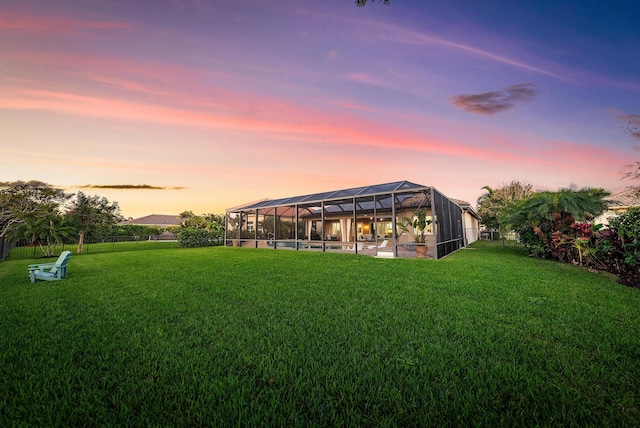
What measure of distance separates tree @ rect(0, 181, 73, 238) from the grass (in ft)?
81.4

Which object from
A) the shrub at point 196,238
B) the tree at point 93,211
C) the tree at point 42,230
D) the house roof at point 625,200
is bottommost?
the shrub at point 196,238

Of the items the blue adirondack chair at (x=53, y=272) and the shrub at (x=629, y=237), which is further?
the blue adirondack chair at (x=53, y=272)

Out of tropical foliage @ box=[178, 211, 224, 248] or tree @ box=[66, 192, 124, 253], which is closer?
tropical foliage @ box=[178, 211, 224, 248]

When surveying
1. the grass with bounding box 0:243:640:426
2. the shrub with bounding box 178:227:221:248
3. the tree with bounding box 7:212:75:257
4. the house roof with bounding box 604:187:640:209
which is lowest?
the grass with bounding box 0:243:640:426

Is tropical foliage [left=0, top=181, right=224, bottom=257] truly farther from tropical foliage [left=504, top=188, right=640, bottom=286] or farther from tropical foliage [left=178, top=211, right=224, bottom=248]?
tropical foliage [left=504, top=188, right=640, bottom=286]

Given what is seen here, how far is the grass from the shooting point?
6.15ft

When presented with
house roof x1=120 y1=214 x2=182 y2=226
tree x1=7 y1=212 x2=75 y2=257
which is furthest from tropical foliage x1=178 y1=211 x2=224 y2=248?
house roof x1=120 y1=214 x2=182 y2=226

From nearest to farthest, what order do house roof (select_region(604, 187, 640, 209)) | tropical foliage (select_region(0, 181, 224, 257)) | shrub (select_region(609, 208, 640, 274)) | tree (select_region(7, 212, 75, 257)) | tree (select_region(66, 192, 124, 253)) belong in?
shrub (select_region(609, 208, 640, 274)) → house roof (select_region(604, 187, 640, 209)) → tree (select_region(7, 212, 75, 257)) → tropical foliage (select_region(0, 181, 224, 257)) → tree (select_region(66, 192, 124, 253))

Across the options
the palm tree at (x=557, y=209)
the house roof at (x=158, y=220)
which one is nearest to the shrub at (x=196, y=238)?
the palm tree at (x=557, y=209)

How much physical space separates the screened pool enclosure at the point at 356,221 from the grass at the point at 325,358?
22.2ft

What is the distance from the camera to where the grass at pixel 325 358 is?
187 cm

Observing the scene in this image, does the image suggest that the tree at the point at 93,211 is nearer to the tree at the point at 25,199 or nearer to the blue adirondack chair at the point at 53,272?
the tree at the point at 25,199

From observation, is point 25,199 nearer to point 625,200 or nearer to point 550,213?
point 550,213

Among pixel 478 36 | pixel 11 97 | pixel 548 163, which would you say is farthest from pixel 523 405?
pixel 548 163
